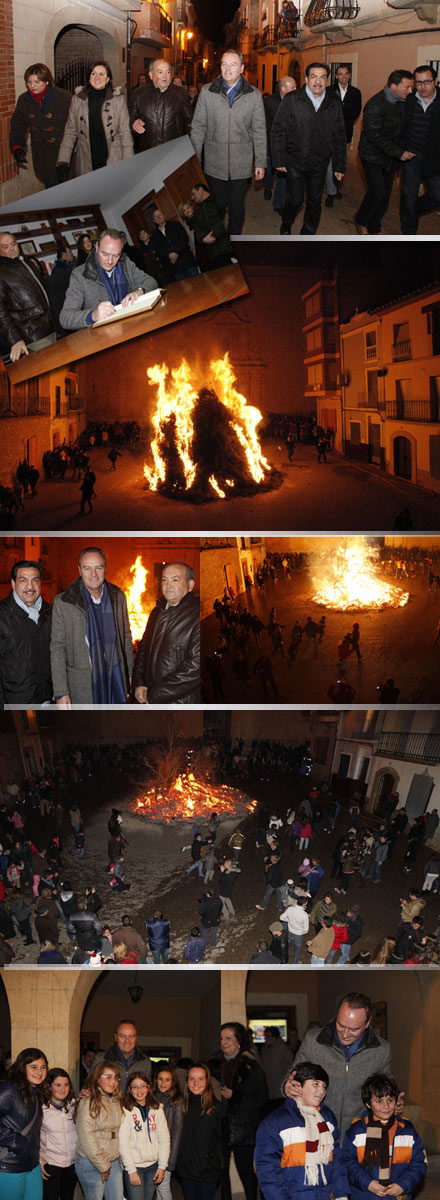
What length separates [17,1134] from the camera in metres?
6.25

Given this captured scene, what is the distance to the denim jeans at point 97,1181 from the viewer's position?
21.3 feet

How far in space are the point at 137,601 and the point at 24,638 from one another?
70cm

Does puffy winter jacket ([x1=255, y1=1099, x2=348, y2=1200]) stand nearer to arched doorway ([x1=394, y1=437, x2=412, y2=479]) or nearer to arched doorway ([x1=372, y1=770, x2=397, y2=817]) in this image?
arched doorway ([x1=372, y1=770, x2=397, y2=817])

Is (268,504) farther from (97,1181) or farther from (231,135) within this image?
(97,1181)

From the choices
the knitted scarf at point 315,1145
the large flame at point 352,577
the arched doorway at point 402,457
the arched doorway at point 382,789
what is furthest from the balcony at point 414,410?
the knitted scarf at point 315,1145

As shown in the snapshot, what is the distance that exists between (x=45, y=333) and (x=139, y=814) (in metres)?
2.90

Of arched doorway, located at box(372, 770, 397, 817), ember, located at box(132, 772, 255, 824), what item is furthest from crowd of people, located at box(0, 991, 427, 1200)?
ember, located at box(132, 772, 255, 824)

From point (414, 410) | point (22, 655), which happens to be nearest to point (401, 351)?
point (414, 410)

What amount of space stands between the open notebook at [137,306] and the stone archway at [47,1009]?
12.8 feet

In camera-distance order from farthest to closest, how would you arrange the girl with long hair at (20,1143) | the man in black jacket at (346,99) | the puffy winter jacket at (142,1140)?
the man in black jacket at (346,99)
the puffy winter jacket at (142,1140)
the girl with long hair at (20,1143)

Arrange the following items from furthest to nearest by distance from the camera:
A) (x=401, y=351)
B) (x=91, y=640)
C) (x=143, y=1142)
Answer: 1. (x=91, y=640)
2. (x=401, y=351)
3. (x=143, y=1142)

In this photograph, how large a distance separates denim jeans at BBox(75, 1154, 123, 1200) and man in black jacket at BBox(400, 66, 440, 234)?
17.9 ft

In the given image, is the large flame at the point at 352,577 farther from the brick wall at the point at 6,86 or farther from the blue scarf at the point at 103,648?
the brick wall at the point at 6,86

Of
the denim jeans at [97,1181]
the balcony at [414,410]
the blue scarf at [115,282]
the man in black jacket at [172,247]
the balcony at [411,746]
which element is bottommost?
the denim jeans at [97,1181]
